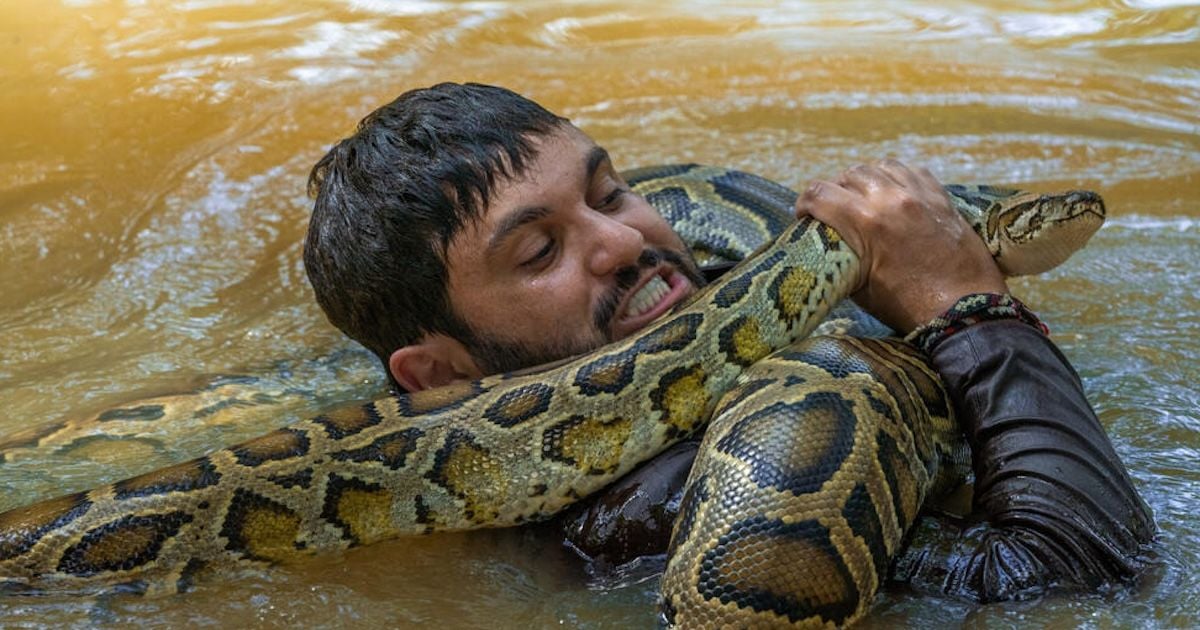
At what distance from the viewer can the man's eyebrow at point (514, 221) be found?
13.2 ft

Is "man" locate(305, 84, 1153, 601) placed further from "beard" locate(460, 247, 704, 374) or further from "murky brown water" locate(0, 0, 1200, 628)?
"murky brown water" locate(0, 0, 1200, 628)

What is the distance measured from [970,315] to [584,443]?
1.30 m

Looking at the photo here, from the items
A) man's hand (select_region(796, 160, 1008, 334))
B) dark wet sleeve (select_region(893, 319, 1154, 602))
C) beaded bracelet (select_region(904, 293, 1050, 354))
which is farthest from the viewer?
man's hand (select_region(796, 160, 1008, 334))

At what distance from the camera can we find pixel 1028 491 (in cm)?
329

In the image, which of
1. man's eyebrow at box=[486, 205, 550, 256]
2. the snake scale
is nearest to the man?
man's eyebrow at box=[486, 205, 550, 256]

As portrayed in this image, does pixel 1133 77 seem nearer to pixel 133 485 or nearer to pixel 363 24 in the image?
pixel 363 24

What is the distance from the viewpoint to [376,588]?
3.67 metres

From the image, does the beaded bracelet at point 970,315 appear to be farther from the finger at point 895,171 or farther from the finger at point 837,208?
the finger at point 895,171

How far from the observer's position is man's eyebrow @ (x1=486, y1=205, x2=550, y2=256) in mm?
4031

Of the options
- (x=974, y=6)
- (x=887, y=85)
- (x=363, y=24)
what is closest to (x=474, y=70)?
(x=363, y=24)

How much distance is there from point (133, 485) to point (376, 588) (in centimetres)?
82

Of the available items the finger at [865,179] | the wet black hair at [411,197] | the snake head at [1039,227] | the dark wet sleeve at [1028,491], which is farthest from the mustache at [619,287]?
the snake head at [1039,227]

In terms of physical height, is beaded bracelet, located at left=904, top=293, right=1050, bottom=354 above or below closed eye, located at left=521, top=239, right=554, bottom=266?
below

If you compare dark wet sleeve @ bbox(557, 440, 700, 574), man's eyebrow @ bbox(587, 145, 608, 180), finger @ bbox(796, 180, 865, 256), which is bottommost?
dark wet sleeve @ bbox(557, 440, 700, 574)
